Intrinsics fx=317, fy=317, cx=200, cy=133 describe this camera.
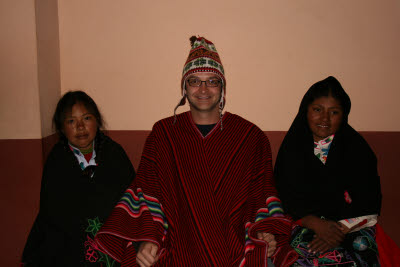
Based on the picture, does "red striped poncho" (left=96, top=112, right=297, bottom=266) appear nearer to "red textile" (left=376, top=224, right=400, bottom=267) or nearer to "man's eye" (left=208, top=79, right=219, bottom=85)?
Answer: "man's eye" (left=208, top=79, right=219, bottom=85)

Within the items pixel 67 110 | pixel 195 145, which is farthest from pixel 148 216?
pixel 67 110

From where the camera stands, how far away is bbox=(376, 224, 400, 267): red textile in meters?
1.78

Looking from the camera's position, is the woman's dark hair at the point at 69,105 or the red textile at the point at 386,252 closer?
the red textile at the point at 386,252

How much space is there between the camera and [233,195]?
1664mm

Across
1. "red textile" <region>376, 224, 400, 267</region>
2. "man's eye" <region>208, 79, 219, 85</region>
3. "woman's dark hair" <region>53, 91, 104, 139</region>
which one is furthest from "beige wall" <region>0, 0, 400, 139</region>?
"red textile" <region>376, 224, 400, 267</region>

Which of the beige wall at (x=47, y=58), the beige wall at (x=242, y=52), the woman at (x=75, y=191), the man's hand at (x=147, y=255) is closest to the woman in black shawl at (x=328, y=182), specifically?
the beige wall at (x=242, y=52)

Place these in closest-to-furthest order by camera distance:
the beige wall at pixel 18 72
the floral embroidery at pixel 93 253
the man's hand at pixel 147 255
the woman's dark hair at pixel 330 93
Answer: the man's hand at pixel 147 255 → the floral embroidery at pixel 93 253 → the woman's dark hair at pixel 330 93 → the beige wall at pixel 18 72

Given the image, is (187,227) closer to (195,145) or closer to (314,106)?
(195,145)

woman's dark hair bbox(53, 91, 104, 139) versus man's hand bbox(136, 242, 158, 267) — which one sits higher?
woman's dark hair bbox(53, 91, 104, 139)

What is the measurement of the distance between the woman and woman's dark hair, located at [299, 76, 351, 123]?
1253 millimetres

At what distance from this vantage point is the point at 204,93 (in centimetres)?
175

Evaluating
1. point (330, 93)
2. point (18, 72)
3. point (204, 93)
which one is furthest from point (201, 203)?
point (18, 72)

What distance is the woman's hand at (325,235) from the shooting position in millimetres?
1729

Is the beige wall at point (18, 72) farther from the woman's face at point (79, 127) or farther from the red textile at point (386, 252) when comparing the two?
the red textile at point (386, 252)
